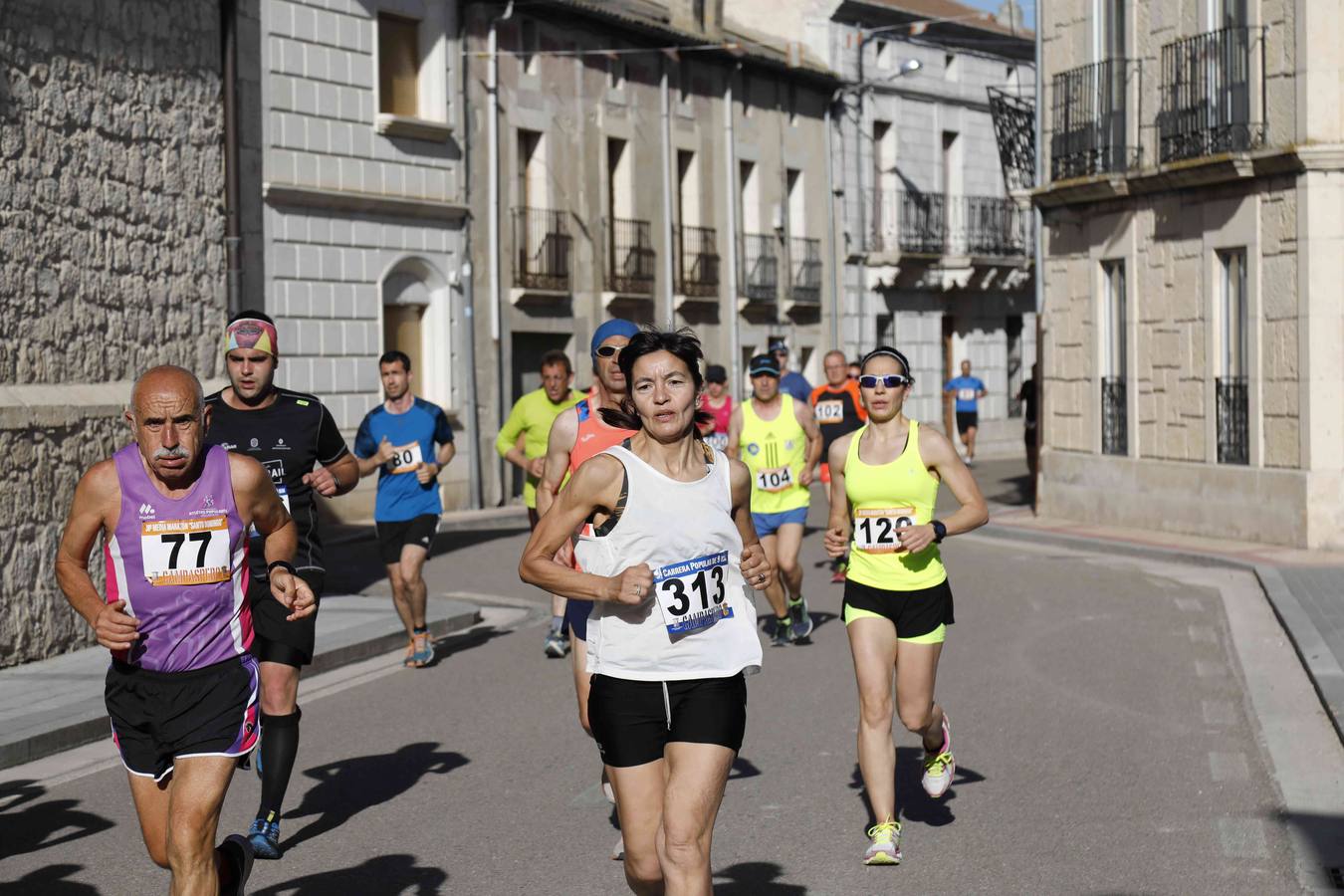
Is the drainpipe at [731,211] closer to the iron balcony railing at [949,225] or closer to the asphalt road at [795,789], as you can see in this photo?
the iron balcony railing at [949,225]

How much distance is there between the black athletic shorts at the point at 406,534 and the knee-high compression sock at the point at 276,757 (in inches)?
160

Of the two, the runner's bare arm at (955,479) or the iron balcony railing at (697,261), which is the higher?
the iron balcony railing at (697,261)

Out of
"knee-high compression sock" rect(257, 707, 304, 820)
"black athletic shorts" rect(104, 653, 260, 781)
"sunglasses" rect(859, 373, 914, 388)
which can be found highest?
"sunglasses" rect(859, 373, 914, 388)

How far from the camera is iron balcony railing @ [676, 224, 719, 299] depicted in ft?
107

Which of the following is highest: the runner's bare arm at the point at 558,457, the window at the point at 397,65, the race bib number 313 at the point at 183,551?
the window at the point at 397,65

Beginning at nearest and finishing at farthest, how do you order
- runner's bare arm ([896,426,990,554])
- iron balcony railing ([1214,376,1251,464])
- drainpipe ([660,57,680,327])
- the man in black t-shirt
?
the man in black t-shirt, runner's bare arm ([896,426,990,554]), iron balcony railing ([1214,376,1251,464]), drainpipe ([660,57,680,327])

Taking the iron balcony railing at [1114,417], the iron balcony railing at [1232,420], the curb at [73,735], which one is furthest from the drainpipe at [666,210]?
the curb at [73,735]

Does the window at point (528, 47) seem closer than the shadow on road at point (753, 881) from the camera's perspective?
No

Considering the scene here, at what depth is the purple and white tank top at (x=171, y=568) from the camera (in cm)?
515

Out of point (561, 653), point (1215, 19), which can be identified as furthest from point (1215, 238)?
point (561, 653)

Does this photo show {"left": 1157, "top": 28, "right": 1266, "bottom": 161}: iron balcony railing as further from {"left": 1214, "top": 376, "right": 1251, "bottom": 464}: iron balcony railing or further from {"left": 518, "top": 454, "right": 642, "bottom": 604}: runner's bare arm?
{"left": 518, "top": 454, "right": 642, "bottom": 604}: runner's bare arm

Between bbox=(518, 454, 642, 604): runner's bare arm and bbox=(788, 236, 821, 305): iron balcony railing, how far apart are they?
31371 millimetres

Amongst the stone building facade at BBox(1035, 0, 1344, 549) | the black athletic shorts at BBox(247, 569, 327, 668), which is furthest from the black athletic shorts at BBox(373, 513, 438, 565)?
the stone building facade at BBox(1035, 0, 1344, 549)

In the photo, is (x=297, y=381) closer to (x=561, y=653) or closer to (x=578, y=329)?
(x=578, y=329)
